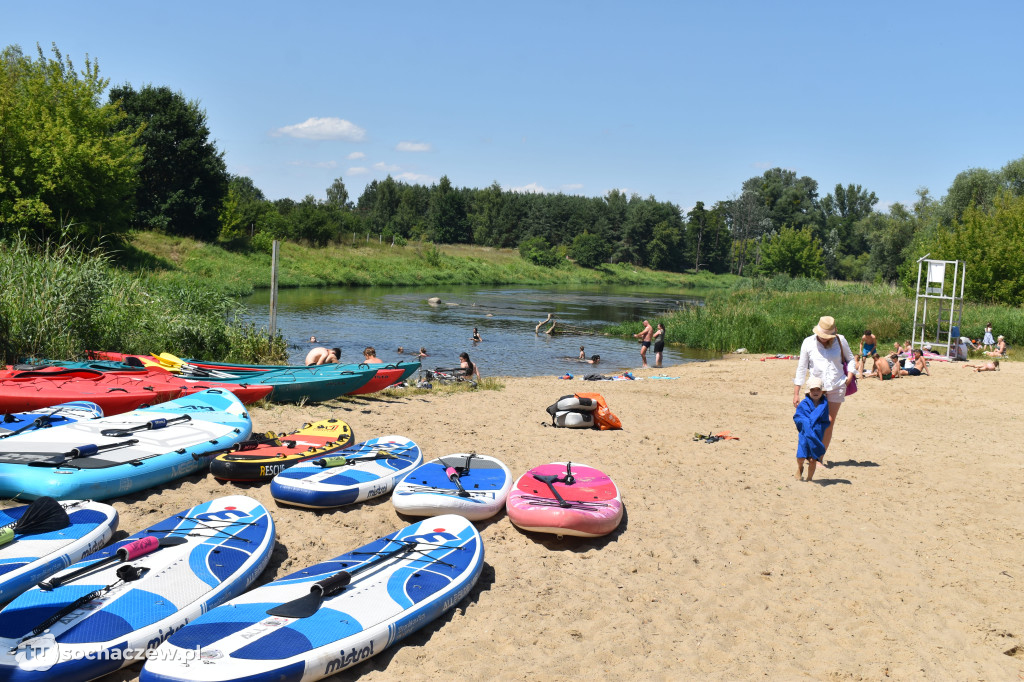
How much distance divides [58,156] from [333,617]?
27673 mm

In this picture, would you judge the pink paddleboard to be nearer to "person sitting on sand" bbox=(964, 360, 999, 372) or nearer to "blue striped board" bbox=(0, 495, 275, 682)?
"blue striped board" bbox=(0, 495, 275, 682)

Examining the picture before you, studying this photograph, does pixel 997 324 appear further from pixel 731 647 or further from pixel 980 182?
pixel 980 182

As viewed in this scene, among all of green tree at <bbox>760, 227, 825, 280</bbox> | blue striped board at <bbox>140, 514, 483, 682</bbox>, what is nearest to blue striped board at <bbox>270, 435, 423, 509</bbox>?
blue striped board at <bbox>140, 514, 483, 682</bbox>

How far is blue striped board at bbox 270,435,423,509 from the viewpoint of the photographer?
5965 millimetres

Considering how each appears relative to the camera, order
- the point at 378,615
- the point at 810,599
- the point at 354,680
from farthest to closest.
Answer: the point at 810,599, the point at 378,615, the point at 354,680

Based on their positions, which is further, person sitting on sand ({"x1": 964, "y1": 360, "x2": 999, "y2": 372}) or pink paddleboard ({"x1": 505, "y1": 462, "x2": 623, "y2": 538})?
person sitting on sand ({"x1": 964, "y1": 360, "x2": 999, "y2": 372})

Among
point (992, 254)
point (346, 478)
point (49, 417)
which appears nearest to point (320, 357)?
point (49, 417)

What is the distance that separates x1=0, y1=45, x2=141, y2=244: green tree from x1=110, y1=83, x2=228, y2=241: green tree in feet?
35.4

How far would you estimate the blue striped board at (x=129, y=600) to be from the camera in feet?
11.7

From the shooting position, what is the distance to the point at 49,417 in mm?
7125

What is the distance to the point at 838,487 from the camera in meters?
7.10

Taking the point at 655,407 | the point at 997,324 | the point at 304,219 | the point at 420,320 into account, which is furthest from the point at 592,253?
the point at 655,407

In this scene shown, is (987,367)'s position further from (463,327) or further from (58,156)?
(58,156)

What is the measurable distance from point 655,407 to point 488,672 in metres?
8.01
